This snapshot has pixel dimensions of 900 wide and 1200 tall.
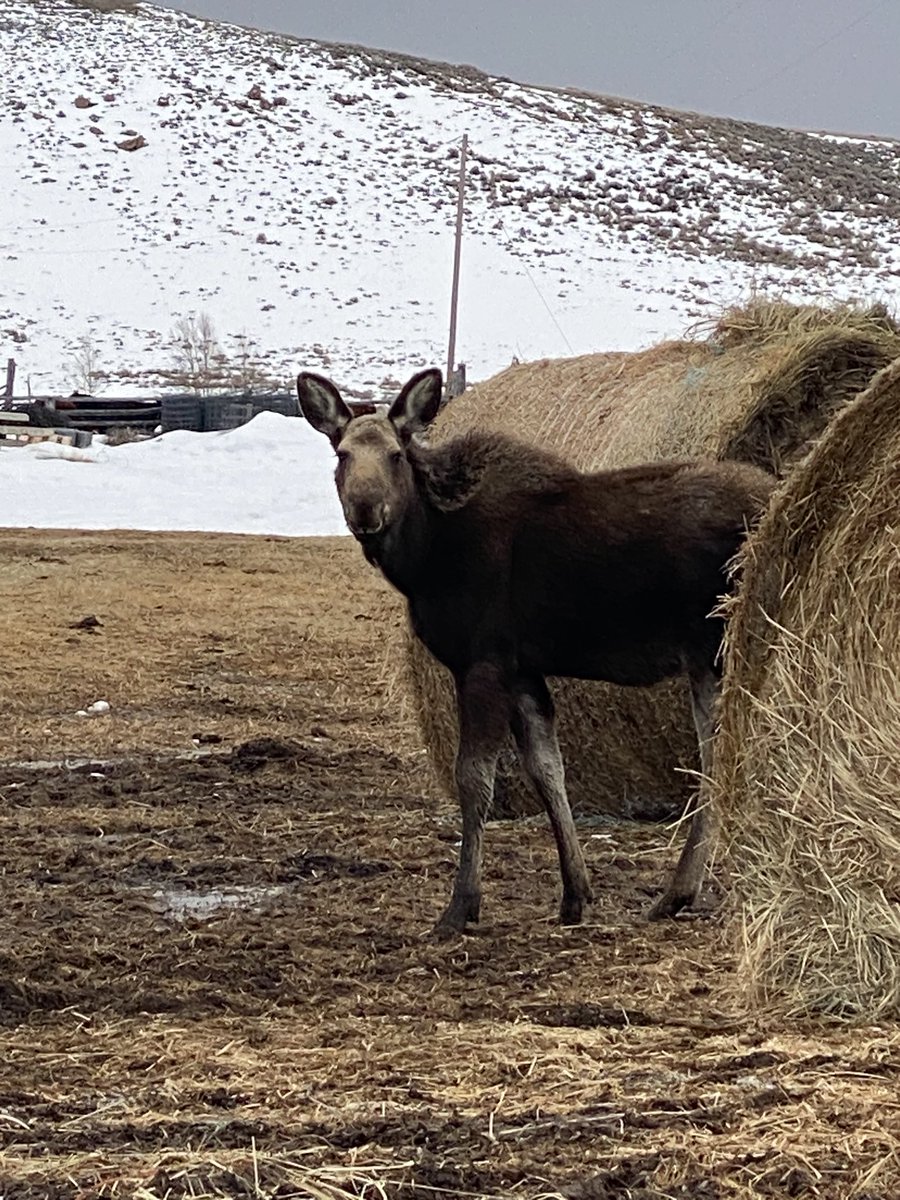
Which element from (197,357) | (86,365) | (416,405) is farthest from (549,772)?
(197,357)

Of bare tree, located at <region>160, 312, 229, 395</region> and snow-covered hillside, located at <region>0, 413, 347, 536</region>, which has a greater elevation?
snow-covered hillside, located at <region>0, 413, 347, 536</region>

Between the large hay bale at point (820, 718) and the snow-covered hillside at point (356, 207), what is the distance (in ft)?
111

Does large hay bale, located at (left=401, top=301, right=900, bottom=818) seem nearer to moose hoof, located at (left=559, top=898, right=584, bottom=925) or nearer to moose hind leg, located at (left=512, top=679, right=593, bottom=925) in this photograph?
moose hind leg, located at (left=512, top=679, right=593, bottom=925)

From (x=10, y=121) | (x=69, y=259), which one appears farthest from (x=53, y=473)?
(x=10, y=121)

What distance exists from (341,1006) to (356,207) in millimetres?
54132

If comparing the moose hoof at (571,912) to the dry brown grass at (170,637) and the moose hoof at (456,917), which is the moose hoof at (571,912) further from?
the dry brown grass at (170,637)

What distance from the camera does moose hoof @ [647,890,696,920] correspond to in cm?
740

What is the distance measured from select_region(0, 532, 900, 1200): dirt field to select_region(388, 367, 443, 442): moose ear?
2053 mm

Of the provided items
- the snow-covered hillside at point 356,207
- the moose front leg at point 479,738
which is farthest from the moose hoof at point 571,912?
the snow-covered hillside at point 356,207

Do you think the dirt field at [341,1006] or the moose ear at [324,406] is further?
the moose ear at [324,406]

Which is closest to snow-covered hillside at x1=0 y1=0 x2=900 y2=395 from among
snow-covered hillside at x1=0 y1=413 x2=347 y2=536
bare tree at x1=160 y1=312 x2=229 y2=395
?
bare tree at x1=160 y1=312 x2=229 y2=395

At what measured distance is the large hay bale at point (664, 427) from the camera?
8656mm

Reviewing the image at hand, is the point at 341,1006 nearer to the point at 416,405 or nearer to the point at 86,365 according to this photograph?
the point at 416,405

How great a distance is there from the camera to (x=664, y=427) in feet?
28.7
